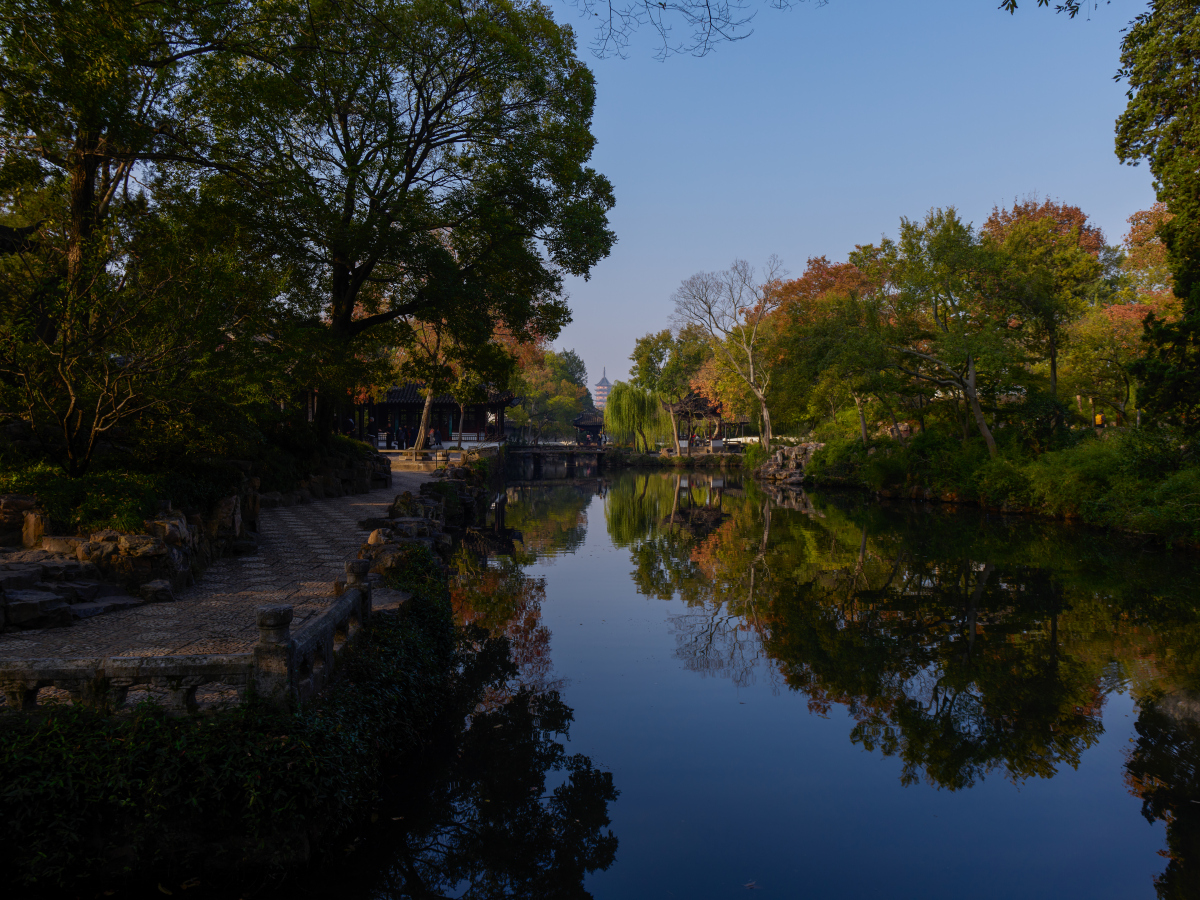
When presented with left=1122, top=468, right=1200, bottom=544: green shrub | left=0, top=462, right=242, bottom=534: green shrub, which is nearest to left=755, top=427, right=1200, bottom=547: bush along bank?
left=1122, top=468, right=1200, bottom=544: green shrub

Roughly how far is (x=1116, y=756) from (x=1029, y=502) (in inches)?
588

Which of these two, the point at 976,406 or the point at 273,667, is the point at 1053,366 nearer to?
the point at 976,406

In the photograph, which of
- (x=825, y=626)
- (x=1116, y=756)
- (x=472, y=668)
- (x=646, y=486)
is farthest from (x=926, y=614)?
(x=646, y=486)

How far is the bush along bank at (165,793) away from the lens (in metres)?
3.31

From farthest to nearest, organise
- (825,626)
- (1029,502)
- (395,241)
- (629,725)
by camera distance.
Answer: (1029,502) → (395,241) → (825,626) → (629,725)

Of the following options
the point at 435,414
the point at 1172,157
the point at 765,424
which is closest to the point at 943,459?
the point at 1172,157

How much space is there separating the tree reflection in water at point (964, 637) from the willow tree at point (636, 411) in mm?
30271

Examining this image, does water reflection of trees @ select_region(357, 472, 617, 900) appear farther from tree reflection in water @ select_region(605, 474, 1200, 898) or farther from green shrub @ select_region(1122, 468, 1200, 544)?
green shrub @ select_region(1122, 468, 1200, 544)

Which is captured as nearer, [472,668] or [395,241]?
[472,668]

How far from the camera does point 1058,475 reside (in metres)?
17.0

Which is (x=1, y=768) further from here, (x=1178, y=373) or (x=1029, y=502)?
(x=1029, y=502)

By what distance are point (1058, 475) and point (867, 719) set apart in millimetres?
14221

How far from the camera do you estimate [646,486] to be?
32500 mm

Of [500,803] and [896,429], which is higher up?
[896,429]
